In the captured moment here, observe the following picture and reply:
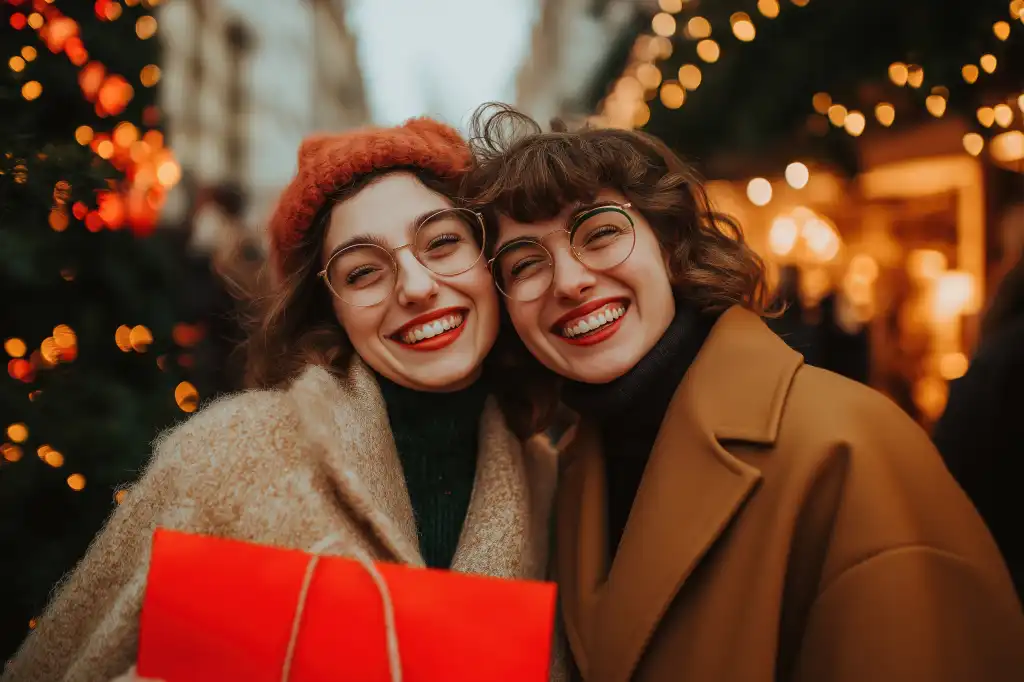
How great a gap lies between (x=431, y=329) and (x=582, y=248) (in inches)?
16.5

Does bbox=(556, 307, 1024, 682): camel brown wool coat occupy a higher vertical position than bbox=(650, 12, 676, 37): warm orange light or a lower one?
lower

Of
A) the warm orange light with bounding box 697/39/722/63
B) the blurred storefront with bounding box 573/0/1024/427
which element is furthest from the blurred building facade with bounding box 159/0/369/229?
the warm orange light with bounding box 697/39/722/63

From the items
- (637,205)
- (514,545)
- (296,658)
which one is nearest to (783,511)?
(514,545)

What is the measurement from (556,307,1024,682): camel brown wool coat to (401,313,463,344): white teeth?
1.89ft

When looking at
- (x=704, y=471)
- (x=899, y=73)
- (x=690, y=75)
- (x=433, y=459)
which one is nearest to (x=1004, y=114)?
(x=899, y=73)

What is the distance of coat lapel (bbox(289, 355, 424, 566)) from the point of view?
4.65 feet

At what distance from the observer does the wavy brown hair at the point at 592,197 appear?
5.31 feet

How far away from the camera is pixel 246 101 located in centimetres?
2075

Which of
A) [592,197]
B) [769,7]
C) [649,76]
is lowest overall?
[592,197]

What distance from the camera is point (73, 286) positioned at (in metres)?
1.95

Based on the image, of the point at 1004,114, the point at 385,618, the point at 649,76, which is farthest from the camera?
the point at 649,76

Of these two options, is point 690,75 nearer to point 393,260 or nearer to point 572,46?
point 393,260

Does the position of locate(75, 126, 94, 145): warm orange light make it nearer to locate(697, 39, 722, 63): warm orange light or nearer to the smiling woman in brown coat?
the smiling woman in brown coat

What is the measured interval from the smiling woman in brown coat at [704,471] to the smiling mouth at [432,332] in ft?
0.55
